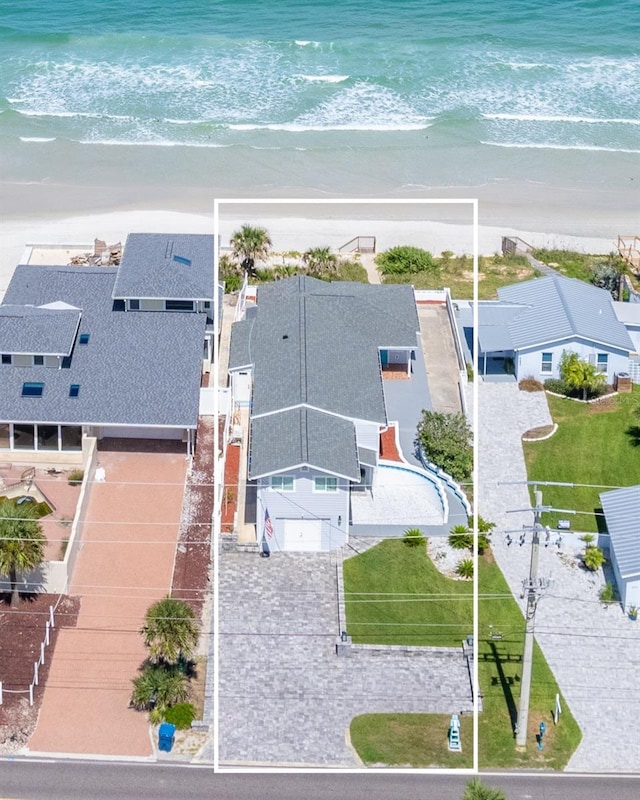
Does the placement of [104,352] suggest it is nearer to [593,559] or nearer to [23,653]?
[23,653]

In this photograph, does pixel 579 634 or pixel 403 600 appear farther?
pixel 403 600

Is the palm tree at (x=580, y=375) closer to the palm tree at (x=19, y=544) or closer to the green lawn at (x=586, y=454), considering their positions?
the green lawn at (x=586, y=454)

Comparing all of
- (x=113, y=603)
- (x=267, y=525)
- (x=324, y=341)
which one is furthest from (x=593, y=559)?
(x=113, y=603)

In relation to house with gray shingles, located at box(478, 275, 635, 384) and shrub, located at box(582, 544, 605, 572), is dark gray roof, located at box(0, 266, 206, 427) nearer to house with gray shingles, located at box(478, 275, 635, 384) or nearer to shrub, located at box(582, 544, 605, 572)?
house with gray shingles, located at box(478, 275, 635, 384)

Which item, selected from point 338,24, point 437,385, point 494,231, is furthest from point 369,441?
point 338,24

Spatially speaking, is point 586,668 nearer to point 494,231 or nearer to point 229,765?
point 229,765

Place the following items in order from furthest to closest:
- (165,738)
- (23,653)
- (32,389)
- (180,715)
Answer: (32,389)
(23,653)
(180,715)
(165,738)

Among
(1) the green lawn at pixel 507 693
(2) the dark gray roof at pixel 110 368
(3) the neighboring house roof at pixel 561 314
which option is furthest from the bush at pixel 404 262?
(1) the green lawn at pixel 507 693

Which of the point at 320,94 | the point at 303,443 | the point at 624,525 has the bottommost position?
the point at 624,525
